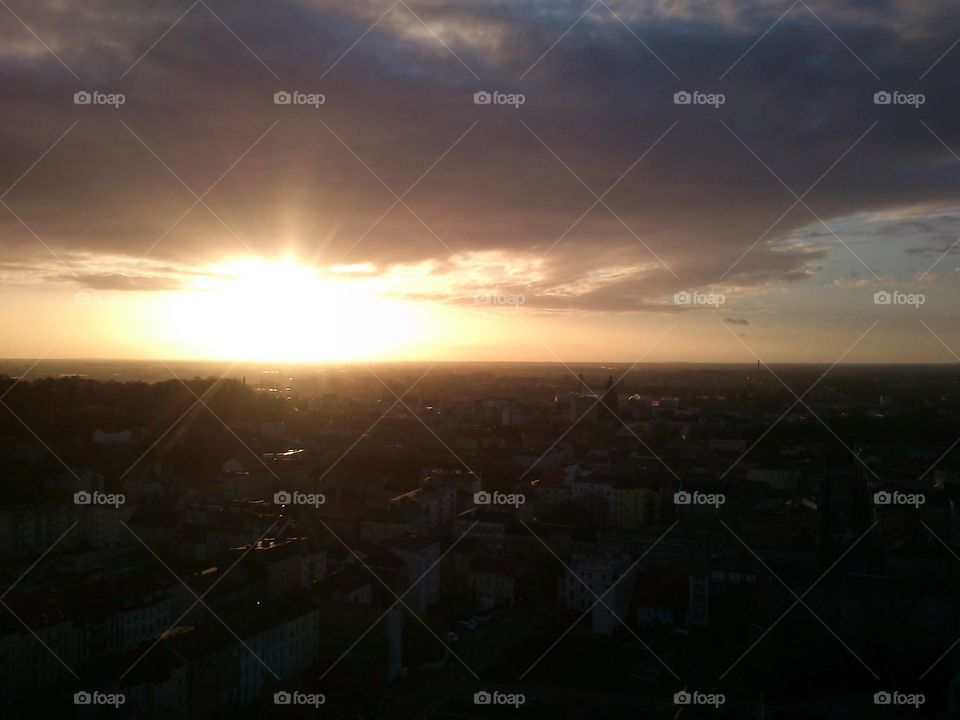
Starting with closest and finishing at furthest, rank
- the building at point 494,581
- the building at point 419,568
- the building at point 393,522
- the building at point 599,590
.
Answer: the building at point 599,590, the building at point 419,568, the building at point 494,581, the building at point 393,522

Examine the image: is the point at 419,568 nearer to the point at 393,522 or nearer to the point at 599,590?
the point at 599,590

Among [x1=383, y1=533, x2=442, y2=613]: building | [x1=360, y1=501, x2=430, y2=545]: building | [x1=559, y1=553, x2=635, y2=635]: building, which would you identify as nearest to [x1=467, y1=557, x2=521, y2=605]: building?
[x1=383, y1=533, x2=442, y2=613]: building

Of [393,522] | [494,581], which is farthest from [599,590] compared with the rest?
[393,522]

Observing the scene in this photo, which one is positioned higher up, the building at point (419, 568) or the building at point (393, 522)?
the building at point (393, 522)

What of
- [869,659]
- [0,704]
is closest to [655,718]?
[869,659]

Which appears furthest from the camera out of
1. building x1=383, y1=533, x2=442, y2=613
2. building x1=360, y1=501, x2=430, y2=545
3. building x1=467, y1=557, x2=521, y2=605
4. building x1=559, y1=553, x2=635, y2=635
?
building x1=360, y1=501, x2=430, y2=545

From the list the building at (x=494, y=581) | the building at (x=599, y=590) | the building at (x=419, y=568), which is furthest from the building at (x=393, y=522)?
the building at (x=599, y=590)

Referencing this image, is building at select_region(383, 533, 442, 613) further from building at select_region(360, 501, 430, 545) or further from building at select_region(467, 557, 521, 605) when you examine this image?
building at select_region(360, 501, 430, 545)

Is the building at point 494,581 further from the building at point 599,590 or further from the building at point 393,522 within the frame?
the building at point 393,522

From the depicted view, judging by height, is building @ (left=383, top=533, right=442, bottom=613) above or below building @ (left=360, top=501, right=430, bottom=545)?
below

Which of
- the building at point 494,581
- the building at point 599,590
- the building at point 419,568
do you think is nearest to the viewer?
the building at point 599,590

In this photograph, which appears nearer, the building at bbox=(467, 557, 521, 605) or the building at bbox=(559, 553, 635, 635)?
the building at bbox=(559, 553, 635, 635)
